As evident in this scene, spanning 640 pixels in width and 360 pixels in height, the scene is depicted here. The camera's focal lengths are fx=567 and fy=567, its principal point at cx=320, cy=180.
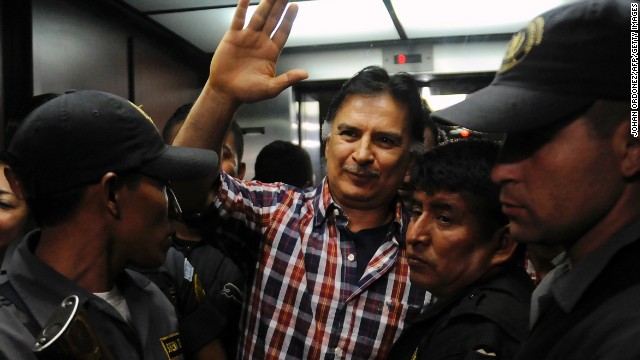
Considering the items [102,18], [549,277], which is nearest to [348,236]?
[549,277]

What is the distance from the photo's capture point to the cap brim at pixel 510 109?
0.77 m

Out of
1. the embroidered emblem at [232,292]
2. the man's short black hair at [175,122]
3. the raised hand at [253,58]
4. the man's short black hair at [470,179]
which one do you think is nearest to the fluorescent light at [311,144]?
the man's short black hair at [175,122]

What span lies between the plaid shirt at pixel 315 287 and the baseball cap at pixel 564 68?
632mm

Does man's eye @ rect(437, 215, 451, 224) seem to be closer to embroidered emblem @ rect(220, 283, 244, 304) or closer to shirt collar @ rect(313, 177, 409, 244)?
shirt collar @ rect(313, 177, 409, 244)

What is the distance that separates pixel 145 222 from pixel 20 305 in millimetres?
247

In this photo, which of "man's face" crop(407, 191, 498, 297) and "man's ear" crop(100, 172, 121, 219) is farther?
"man's face" crop(407, 191, 498, 297)

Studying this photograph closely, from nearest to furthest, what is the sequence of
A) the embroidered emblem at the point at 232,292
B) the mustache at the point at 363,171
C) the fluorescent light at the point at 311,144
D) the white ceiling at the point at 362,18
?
1. the mustache at the point at 363,171
2. the embroidered emblem at the point at 232,292
3. the white ceiling at the point at 362,18
4. the fluorescent light at the point at 311,144

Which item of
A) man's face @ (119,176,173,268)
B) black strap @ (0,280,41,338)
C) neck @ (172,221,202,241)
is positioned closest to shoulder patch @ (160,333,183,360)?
man's face @ (119,176,173,268)

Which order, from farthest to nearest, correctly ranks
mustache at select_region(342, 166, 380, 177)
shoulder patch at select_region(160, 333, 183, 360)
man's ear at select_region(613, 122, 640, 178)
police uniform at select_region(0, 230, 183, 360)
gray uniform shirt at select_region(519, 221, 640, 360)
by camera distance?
1. mustache at select_region(342, 166, 380, 177)
2. shoulder patch at select_region(160, 333, 183, 360)
3. police uniform at select_region(0, 230, 183, 360)
4. man's ear at select_region(613, 122, 640, 178)
5. gray uniform shirt at select_region(519, 221, 640, 360)

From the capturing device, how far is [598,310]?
2.26 feet

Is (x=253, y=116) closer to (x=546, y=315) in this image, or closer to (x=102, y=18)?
(x=102, y=18)

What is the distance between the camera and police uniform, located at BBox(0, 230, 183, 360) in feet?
2.90

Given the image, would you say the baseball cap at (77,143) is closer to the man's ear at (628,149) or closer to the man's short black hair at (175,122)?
the man's ear at (628,149)

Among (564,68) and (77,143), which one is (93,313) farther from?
(564,68)
